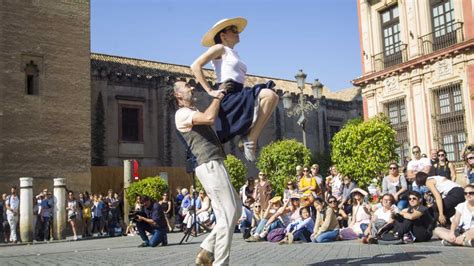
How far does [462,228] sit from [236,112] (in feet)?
17.9

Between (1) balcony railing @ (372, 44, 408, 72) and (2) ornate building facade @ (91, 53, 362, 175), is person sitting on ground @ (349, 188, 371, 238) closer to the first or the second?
(1) balcony railing @ (372, 44, 408, 72)

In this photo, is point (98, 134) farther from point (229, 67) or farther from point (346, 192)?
point (229, 67)

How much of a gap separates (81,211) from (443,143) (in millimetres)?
14009

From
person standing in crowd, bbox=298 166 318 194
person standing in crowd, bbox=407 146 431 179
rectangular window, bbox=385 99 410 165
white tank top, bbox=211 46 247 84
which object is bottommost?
person standing in crowd, bbox=298 166 318 194

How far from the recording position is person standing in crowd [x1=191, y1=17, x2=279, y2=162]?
496 centimetres

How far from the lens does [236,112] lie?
496cm

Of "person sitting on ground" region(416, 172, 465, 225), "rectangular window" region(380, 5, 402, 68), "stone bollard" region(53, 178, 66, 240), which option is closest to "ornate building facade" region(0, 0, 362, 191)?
"stone bollard" region(53, 178, 66, 240)

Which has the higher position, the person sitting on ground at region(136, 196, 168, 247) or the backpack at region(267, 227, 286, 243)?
the person sitting on ground at region(136, 196, 168, 247)

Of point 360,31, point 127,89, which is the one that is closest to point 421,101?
point 360,31

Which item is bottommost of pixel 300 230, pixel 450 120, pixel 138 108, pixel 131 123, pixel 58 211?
pixel 300 230

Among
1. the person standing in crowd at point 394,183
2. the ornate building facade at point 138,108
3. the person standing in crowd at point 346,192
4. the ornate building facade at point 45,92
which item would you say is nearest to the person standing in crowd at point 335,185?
the person standing in crowd at point 346,192

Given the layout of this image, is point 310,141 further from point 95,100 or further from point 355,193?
point 355,193

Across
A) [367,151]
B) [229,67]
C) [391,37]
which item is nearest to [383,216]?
[229,67]

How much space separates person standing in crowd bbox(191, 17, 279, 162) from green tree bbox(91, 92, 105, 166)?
87.2 feet
